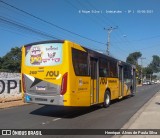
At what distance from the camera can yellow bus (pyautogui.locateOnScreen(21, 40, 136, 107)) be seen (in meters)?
13.0

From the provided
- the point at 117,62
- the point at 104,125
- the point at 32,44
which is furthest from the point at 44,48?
the point at 117,62

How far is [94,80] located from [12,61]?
85.0 metres

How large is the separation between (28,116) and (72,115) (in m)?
2.00

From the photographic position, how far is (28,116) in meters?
13.9

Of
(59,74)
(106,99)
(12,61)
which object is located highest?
(12,61)

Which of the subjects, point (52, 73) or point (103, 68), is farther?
point (103, 68)

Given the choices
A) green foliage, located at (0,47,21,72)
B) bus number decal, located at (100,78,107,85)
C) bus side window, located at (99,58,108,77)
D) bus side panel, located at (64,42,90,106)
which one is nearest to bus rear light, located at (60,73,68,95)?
bus side panel, located at (64,42,90,106)

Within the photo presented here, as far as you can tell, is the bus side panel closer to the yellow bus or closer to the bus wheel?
the yellow bus

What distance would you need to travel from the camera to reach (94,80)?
15.8 metres

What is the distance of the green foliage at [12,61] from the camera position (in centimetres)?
9712

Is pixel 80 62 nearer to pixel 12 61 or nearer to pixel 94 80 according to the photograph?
pixel 94 80

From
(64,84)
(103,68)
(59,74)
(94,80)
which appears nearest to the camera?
(64,84)

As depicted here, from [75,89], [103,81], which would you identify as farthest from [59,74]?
[103,81]

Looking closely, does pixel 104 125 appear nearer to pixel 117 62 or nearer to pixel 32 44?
pixel 32 44
